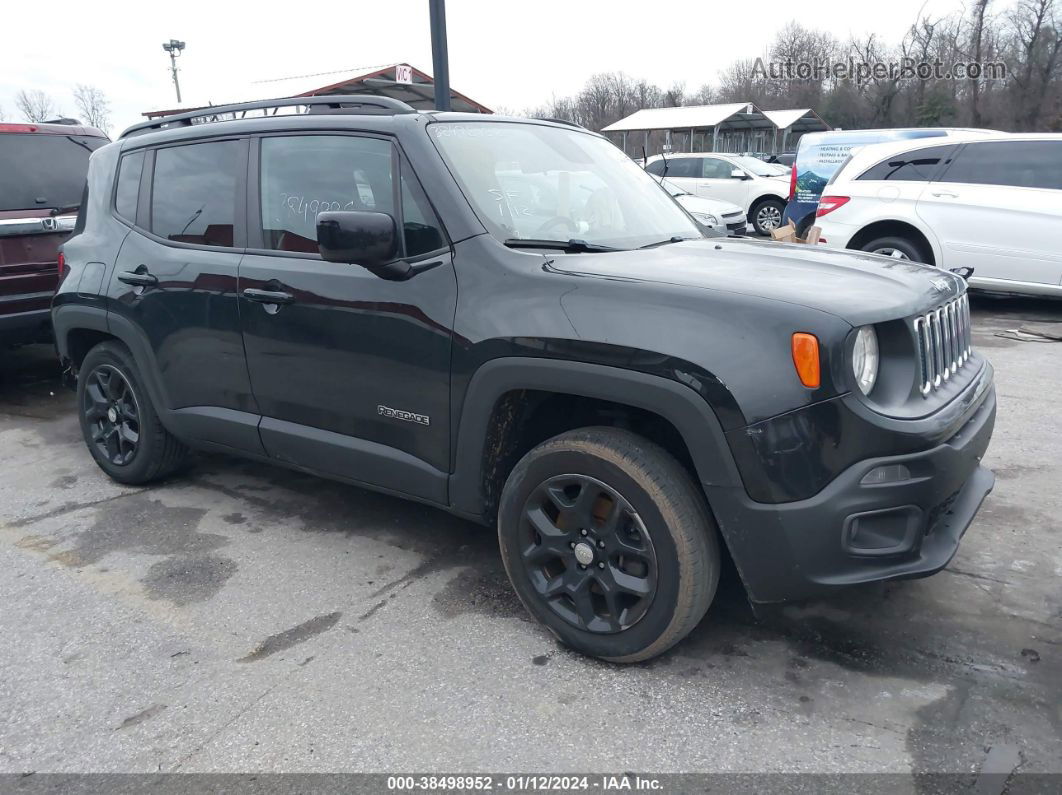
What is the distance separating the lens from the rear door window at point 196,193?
380cm

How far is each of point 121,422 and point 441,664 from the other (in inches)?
105

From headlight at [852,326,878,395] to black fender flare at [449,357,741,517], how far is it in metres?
0.44

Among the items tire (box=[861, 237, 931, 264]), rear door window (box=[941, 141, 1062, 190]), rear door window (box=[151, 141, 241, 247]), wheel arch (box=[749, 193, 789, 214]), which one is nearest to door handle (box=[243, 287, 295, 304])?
rear door window (box=[151, 141, 241, 247])

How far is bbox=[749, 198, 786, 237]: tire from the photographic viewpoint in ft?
53.6

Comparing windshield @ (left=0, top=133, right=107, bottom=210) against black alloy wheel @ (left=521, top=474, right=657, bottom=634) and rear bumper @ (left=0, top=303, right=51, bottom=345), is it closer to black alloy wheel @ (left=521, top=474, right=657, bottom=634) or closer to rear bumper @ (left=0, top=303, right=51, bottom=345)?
rear bumper @ (left=0, top=303, right=51, bottom=345)

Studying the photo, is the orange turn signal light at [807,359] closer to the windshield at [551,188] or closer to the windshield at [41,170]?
the windshield at [551,188]

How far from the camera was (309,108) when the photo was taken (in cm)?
377

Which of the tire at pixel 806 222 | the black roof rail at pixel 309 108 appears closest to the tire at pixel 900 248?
the tire at pixel 806 222

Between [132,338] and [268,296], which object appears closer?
[268,296]

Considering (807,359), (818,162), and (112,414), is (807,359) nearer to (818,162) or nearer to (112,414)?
(112,414)

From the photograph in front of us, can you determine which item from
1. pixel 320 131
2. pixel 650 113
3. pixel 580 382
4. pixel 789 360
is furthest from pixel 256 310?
pixel 650 113

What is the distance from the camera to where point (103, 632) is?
315 centimetres

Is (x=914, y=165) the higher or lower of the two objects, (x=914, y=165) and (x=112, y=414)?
the higher

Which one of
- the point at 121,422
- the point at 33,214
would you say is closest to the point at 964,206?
the point at 121,422
